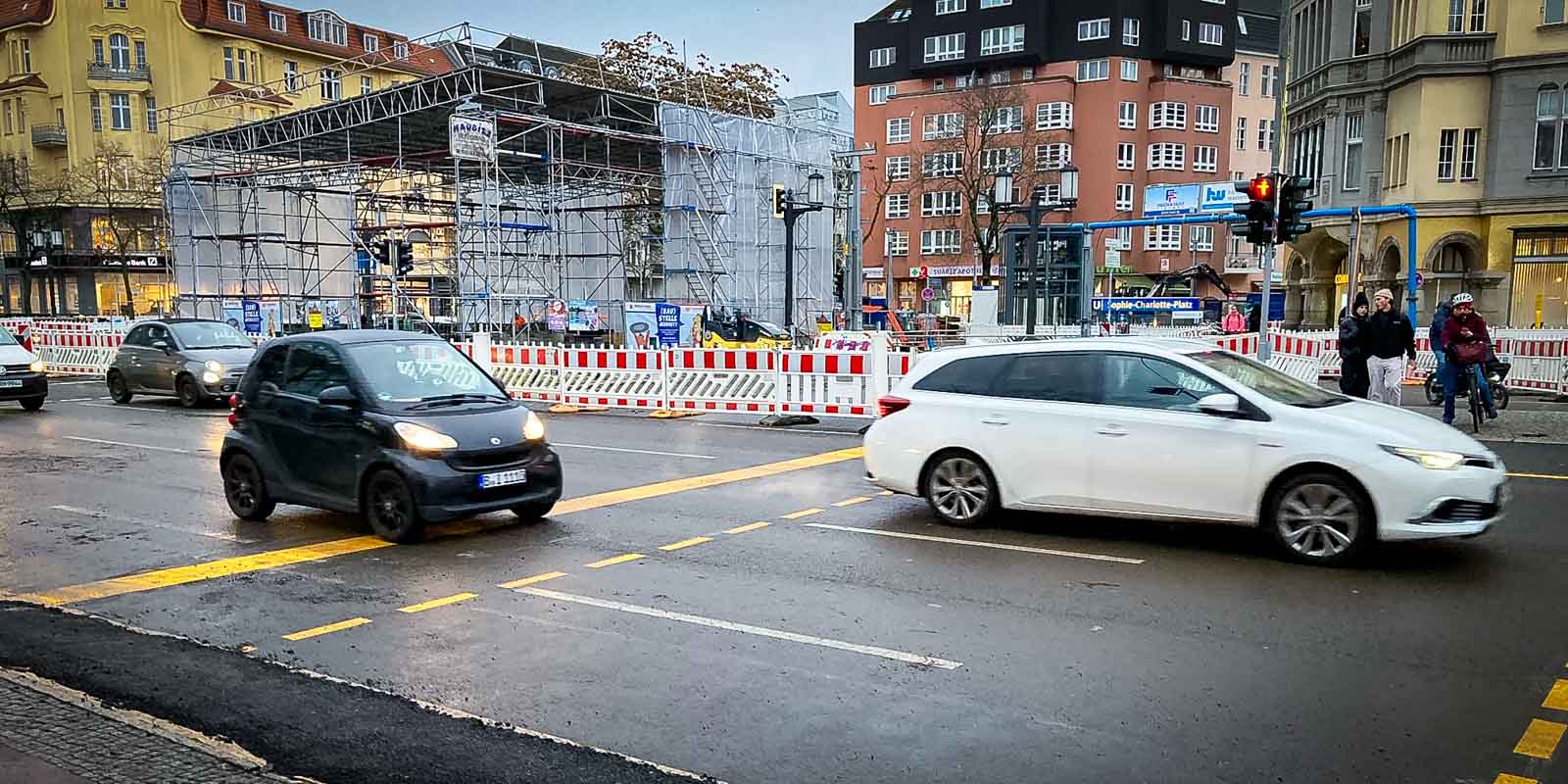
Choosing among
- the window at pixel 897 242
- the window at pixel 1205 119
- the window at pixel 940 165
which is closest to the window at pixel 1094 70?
the window at pixel 1205 119

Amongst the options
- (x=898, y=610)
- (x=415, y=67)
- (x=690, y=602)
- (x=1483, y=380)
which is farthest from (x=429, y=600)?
(x=415, y=67)

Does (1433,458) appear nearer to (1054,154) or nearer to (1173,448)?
(1173,448)

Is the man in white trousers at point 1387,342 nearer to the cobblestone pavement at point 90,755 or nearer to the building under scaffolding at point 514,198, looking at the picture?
the cobblestone pavement at point 90,755

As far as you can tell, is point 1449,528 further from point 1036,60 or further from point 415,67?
point 415,67

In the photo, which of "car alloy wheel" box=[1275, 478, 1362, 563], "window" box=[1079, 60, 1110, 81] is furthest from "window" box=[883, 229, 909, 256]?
"car alloy wheel" box=[1275, 478, 1362, 563]

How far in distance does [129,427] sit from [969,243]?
54.9 metres

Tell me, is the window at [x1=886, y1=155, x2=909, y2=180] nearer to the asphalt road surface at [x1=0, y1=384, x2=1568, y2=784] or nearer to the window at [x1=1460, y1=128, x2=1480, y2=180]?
the window at [x1=1460, y1=128, x2=1480, y2=180]

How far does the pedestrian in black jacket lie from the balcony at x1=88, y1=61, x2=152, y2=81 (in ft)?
213

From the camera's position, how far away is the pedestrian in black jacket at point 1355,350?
13797 millimetres

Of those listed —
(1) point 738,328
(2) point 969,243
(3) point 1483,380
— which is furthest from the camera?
(2) point 969,243

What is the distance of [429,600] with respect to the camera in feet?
22.2

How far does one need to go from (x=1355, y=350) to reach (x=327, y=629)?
1282 cm

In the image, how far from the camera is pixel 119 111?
5950 centimetres

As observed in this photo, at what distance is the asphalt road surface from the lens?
175 inches
